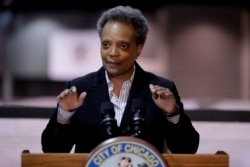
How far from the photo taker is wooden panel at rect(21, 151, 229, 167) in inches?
32.8

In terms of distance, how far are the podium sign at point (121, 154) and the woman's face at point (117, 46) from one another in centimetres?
34

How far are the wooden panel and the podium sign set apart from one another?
0.07 meters

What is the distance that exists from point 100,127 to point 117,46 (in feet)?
0.77

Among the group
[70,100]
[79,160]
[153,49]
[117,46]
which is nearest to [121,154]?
[79,160]

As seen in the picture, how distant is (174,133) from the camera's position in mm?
1084

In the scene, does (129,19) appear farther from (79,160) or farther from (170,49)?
(170,49)

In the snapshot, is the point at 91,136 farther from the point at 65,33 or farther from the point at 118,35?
the point at 65,33

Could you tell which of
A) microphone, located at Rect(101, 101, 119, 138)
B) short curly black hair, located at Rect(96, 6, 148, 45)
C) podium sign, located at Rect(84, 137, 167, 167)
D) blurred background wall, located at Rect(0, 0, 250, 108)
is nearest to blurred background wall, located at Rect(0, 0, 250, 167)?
blurred background wall, located at Rect(0, 0, 250, 108)

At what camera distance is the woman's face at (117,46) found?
1.05 metres

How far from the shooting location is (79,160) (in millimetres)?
833

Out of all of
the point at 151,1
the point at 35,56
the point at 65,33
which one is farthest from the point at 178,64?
the point at 35,56

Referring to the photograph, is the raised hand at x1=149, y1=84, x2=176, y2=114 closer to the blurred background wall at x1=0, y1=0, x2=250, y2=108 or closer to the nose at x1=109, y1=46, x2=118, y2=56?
the nose at x1=109, y1=46, x2=118, y2=56

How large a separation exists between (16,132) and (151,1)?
2.13 m

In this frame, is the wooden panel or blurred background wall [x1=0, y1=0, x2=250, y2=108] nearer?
the wooden panel
